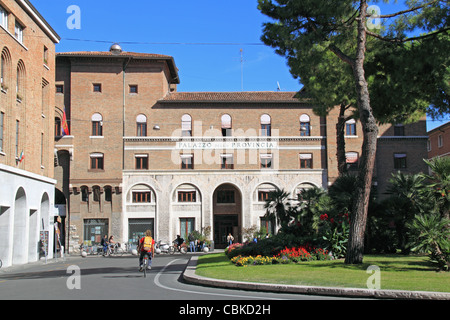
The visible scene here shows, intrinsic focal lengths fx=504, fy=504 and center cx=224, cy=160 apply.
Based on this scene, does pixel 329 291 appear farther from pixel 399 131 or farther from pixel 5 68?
pixel 399 131

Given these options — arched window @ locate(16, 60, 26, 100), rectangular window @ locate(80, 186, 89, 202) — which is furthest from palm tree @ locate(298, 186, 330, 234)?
rectangular window @ locate(80, 186, 89, 202)

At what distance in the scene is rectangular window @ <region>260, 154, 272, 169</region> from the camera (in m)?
45.1

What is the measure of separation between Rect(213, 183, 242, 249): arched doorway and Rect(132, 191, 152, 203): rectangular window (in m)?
5.98

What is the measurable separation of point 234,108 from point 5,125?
23.6m

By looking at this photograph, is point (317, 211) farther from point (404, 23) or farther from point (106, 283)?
point (106, 283)

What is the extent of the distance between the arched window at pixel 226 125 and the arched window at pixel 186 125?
9.80ft

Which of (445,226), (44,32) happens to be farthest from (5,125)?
A: (445,226)

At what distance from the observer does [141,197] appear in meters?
44.1

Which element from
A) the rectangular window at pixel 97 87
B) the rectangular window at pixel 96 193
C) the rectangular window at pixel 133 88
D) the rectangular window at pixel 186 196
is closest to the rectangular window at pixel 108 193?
the rectangular window at pixel 96 193

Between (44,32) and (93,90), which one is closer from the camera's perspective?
(44,32)

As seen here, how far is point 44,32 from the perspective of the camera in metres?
31.5

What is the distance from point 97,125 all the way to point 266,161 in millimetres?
15308

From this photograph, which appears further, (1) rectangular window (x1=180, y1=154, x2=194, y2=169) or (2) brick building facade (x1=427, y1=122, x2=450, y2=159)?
(2) brick building facade (x1=427, y1=122, x2=450, y2=159)

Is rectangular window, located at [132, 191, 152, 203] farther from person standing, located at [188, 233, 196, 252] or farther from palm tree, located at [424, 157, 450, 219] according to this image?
palm tree, located at [424, 157, 450, 219]
